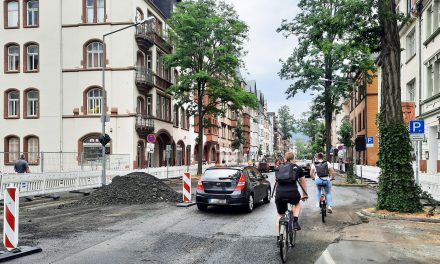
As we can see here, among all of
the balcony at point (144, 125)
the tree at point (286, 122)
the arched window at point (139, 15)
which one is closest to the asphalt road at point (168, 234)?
the balcony at point (144, 125)

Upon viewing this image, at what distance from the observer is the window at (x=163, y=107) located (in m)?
39.0

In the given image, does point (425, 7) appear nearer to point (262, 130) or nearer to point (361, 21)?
point (361, 21)

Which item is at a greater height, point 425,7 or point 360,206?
point 425,7

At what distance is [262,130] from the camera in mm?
122438

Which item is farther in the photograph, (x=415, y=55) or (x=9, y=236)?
(x=415, y=55)

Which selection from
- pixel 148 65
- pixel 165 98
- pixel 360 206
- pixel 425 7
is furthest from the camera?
pixel 165 98

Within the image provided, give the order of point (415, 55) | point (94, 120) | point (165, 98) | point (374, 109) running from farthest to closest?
point (374, 109)
point (165, 98)
point (94, 120)
point (415, 55)

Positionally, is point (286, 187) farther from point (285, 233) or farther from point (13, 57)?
point (13, 57)

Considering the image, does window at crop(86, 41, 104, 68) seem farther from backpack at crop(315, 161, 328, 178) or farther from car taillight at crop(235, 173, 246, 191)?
backpack at crop(315, 161, 328, 178)

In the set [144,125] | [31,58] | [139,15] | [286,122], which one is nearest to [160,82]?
[144,125]

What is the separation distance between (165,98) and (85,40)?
31.8 ft

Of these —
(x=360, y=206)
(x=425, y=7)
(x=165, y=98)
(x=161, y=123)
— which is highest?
(x=425, y=7)

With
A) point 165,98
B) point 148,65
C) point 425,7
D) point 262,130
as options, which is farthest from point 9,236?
point 262,130

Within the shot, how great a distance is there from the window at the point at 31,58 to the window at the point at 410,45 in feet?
94.9
